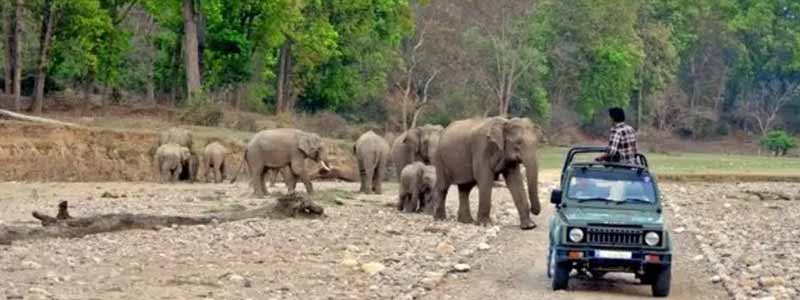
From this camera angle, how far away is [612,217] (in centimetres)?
1767

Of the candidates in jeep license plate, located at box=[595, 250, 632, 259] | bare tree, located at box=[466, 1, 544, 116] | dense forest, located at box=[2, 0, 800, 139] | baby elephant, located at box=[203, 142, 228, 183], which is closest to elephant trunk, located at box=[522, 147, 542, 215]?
jeep license plate, located at box=[595, 250, 632, 259]

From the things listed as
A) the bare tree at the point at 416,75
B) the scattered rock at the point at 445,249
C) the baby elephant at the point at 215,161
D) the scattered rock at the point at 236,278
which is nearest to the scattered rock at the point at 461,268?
the scattered rock at the point at 445,249

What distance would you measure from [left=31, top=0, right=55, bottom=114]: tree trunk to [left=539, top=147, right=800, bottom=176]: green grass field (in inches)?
826

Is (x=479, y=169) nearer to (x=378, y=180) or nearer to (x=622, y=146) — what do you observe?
(x=622, y=146)

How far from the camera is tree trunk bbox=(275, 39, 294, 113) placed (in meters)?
64.8

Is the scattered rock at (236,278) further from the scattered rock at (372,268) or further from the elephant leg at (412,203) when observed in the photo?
the elephant leg at (412,203)

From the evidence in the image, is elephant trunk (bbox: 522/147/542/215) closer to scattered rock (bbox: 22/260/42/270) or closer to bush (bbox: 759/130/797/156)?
scattered rock (bbox: 22/260/42/270)

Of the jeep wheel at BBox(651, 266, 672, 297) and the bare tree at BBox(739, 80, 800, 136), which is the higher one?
the bare tree at BBox(739, 80, 800, 136)

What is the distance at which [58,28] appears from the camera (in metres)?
53.7

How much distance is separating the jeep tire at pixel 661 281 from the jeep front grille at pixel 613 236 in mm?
480

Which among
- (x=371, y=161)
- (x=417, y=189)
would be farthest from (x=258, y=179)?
(x=417, y=189)

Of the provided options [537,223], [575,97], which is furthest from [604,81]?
[537,223]

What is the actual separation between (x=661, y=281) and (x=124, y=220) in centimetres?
984

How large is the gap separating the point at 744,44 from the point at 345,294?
295ft
